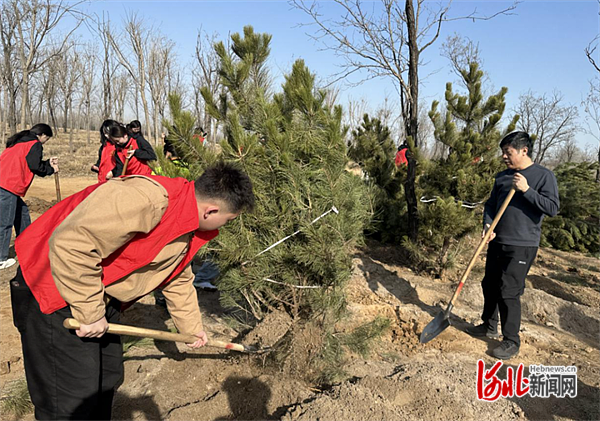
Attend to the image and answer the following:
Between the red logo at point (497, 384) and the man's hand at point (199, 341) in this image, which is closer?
the man's hand at point (199, 341)

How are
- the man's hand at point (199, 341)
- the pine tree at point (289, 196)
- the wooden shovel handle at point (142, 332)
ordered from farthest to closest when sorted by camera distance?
the pine tree at point (289, 196) → the man's hand at point (199, 341) → the wooden shovel handle at point (142, 332)

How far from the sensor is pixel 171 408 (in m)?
2.53

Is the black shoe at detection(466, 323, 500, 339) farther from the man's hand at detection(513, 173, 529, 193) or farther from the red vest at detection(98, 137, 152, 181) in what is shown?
the red vest at detection(98, 137, 152, 181)

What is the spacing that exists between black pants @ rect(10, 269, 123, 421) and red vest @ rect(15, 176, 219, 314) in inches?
4.1

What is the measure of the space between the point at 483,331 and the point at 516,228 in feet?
3.69

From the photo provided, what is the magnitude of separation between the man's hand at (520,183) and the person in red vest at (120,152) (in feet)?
12.3

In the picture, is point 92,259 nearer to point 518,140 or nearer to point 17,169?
point 518,140

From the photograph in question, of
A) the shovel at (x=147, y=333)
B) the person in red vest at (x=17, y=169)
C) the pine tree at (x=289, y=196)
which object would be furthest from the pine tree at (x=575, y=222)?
the person in red vest at (x=17, y=169)

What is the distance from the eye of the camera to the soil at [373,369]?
7.91 ft

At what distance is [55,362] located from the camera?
1793 mm

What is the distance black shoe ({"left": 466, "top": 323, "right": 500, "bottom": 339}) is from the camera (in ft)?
12.1

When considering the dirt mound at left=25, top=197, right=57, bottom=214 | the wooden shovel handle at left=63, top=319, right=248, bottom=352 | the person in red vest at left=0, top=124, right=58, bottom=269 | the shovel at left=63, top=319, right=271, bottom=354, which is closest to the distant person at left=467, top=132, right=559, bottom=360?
the shovel at left=63, top=319, right=271, bottom=354

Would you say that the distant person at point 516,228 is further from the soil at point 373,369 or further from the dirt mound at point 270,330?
the dirt mound at point 270,330

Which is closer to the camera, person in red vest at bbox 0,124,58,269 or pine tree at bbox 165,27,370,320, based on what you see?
pine tree at bbox 165,27,370,320
